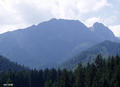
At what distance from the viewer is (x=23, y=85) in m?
157

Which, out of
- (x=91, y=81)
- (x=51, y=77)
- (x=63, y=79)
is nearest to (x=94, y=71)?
(x=91, y=81)

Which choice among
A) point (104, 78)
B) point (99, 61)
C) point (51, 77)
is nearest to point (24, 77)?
point (51, 77)

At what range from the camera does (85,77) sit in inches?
4299

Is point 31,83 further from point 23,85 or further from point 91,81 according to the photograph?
point 91,81

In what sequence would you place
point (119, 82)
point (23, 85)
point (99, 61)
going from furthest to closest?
point (23, 85), point (99, 61), point (119, 82)

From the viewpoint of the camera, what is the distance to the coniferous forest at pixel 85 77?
95875mm

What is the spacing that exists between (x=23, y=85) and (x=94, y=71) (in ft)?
200

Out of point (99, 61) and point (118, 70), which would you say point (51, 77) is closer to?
point (99, 61)

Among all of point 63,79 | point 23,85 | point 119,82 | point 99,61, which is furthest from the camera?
point 23,85

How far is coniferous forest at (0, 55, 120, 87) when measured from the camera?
9588 cm

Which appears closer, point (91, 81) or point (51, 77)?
point (91, 81)

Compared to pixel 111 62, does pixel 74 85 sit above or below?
below

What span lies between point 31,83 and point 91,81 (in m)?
62.6

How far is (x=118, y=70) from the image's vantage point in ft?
316
